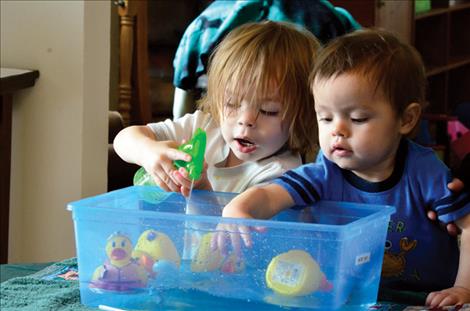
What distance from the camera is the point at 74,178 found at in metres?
1.86

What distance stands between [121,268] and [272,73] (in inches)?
18.9

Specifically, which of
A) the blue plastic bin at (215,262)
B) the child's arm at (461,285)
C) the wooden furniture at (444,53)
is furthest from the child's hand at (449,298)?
the wooden furniture at (444,53)

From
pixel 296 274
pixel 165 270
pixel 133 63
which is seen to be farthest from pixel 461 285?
pixel 133 63

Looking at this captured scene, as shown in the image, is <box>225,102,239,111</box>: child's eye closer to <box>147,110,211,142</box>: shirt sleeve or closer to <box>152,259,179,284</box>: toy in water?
<box>147,110,211,142</box>: shirt sleeve

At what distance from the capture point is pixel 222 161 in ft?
4.85

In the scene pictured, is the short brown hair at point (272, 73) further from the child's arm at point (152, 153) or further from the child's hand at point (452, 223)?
the child's hand at point (452, 223)

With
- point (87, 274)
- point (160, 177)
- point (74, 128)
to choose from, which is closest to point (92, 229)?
point (87, 274)

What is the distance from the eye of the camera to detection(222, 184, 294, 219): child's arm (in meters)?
1.08

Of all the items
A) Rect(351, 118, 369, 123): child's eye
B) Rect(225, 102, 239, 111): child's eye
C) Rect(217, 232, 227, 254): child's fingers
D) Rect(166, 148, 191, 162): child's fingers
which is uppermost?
Rect(351, 118, 369, 123): child's eye

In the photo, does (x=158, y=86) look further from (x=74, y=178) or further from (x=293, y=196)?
(x=293, y=196)

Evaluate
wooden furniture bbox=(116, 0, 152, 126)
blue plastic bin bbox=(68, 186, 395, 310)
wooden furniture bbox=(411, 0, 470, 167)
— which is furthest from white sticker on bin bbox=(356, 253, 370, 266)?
wooden furniture bbox=(411, 0, 470, 167)

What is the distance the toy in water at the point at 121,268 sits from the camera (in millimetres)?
985

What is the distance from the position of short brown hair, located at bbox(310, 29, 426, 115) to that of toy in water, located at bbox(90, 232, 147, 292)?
367 millimetres

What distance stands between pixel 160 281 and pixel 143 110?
3.10 meters
